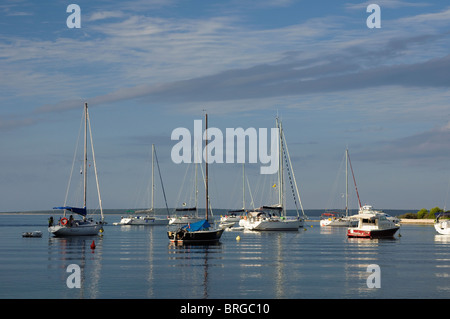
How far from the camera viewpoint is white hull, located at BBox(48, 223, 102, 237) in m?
100

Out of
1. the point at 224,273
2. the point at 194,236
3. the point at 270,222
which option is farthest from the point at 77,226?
the point at 224,273

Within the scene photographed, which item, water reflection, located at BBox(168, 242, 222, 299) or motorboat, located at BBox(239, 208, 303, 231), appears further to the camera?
motorboat, located at BBox(239, 208, 303, 231)

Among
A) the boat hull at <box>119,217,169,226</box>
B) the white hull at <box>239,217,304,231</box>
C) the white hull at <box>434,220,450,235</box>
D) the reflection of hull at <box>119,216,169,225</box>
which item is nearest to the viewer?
the white hull at <box>434,220,450,235</box>

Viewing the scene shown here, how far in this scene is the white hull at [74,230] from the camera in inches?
3942

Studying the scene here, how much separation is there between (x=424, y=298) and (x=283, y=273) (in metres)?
14.5

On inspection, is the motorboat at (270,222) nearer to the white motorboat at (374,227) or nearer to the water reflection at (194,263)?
the white motorboat at (374,227)

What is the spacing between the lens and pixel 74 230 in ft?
330

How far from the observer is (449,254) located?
228 ft

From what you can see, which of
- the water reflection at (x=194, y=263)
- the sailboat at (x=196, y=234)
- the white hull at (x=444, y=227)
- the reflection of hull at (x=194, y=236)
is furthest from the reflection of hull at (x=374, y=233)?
the water reflection at (x=194, y=263)

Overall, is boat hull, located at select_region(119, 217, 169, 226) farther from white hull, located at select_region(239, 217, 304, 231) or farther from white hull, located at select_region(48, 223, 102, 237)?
white hull, located at select_region(48, 223, 102, 237)

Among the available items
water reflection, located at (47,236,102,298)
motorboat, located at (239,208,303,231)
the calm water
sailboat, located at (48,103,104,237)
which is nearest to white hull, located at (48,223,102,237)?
sailboat, located at (48,103,104,237)

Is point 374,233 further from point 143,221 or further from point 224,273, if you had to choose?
point 143,221

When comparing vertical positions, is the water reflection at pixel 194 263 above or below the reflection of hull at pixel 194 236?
below
